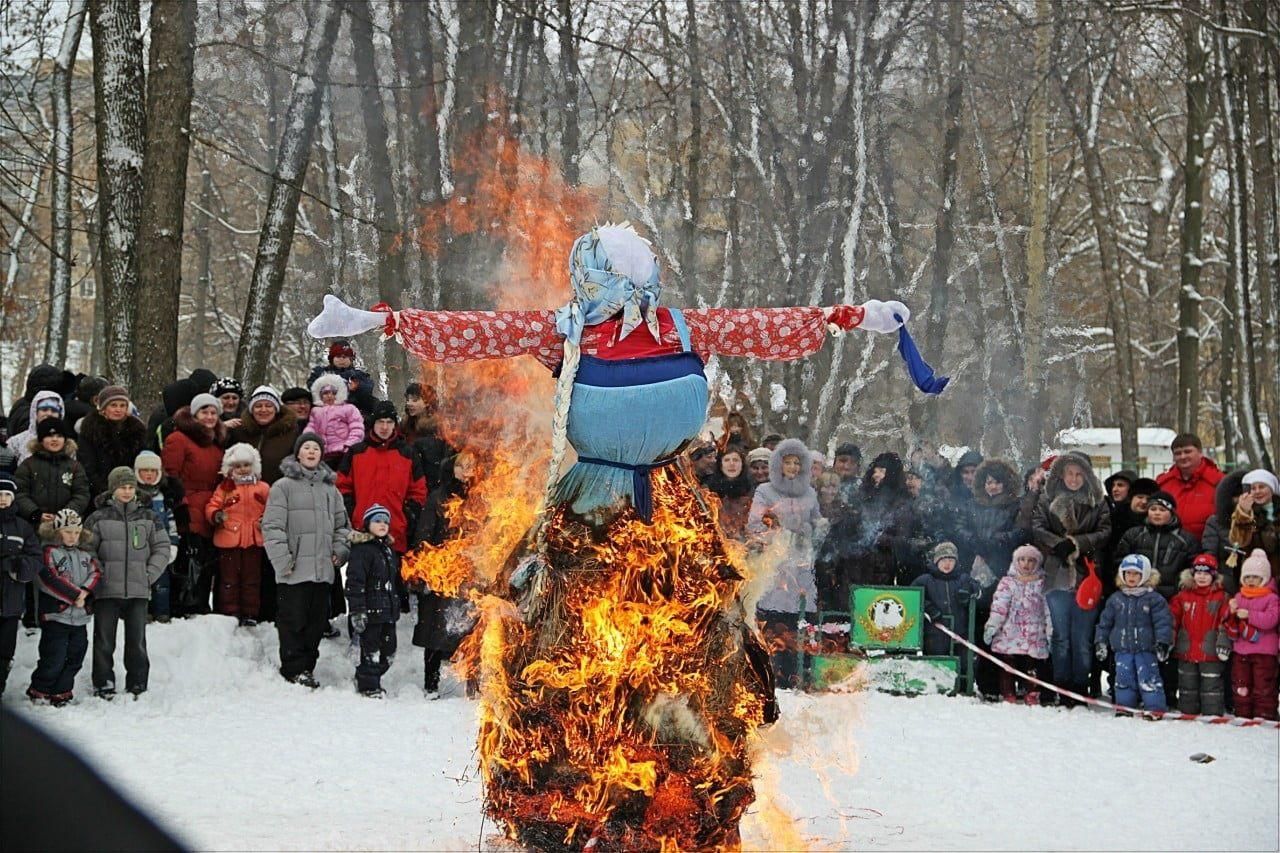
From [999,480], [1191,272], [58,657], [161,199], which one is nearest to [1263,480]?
[999,480]

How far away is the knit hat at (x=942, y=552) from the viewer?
38.4 feet

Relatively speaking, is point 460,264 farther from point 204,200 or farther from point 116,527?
point 204,200

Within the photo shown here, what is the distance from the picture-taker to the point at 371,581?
1056 cm

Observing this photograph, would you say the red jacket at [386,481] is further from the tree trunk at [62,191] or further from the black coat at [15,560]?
the tree trunk at [62,191]

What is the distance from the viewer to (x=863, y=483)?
39.2 ft

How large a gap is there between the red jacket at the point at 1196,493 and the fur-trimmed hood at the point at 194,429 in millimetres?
7224

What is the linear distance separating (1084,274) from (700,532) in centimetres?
3472

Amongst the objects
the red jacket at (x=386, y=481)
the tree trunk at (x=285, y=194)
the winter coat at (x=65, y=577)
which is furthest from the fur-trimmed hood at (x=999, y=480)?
the tree trunk at (x=285, y=194)

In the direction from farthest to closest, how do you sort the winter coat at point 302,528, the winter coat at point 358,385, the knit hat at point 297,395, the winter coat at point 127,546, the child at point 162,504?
the knit hat at point 297,395 → the winter coat at point 358,385 → the winter coat at point 302,528 → the child at point 162,504 → the winter coat at point 127,546

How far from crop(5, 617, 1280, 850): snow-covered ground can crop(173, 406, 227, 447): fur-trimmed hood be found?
52.8 inches

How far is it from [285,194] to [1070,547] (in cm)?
855

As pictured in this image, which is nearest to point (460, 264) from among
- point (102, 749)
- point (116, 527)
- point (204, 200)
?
point (116, 527)

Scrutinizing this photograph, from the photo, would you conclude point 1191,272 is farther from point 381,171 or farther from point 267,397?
point 267,397

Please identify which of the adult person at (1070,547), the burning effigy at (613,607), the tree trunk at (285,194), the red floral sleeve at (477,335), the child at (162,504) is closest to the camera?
the burning effigy at (613,607)
